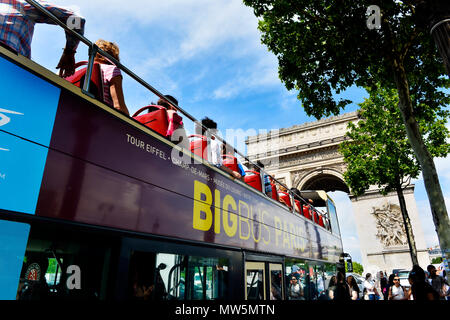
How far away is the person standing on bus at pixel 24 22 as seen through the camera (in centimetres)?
205

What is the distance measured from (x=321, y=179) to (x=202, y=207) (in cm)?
3150

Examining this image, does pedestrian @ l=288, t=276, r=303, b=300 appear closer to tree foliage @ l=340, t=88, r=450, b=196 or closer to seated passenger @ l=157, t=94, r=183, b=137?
seated passenger @ l=157, t=94, r=183, b=137

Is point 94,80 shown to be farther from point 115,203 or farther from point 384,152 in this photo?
point 384,152

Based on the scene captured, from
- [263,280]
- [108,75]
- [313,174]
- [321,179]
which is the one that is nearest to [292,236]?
[263,280]

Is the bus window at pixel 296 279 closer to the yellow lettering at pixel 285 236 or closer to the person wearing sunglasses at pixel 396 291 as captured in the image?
the yellow lettering at pixel 285 236

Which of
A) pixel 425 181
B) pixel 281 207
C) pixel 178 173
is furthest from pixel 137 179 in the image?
pixel 425 181

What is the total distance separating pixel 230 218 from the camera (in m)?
4.02

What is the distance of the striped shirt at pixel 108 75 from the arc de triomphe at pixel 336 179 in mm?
23731

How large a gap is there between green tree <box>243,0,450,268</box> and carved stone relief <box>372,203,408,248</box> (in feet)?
61.5

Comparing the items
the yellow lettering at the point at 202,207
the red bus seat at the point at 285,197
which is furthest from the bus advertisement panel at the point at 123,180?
the red bus seat at the point at 285,197

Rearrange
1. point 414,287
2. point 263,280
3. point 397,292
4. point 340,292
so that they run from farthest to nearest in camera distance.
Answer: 1. point 397,292
2. point 340,292
3. point 263,280
4. point 414,287

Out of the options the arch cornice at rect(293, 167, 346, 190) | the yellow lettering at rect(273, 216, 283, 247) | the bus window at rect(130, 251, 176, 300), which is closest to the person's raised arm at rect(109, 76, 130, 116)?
the bus window at rect(130, 251, 176, 300)

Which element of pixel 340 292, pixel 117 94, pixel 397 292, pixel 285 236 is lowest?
pixel 397 292

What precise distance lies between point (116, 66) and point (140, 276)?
2.02 metres
